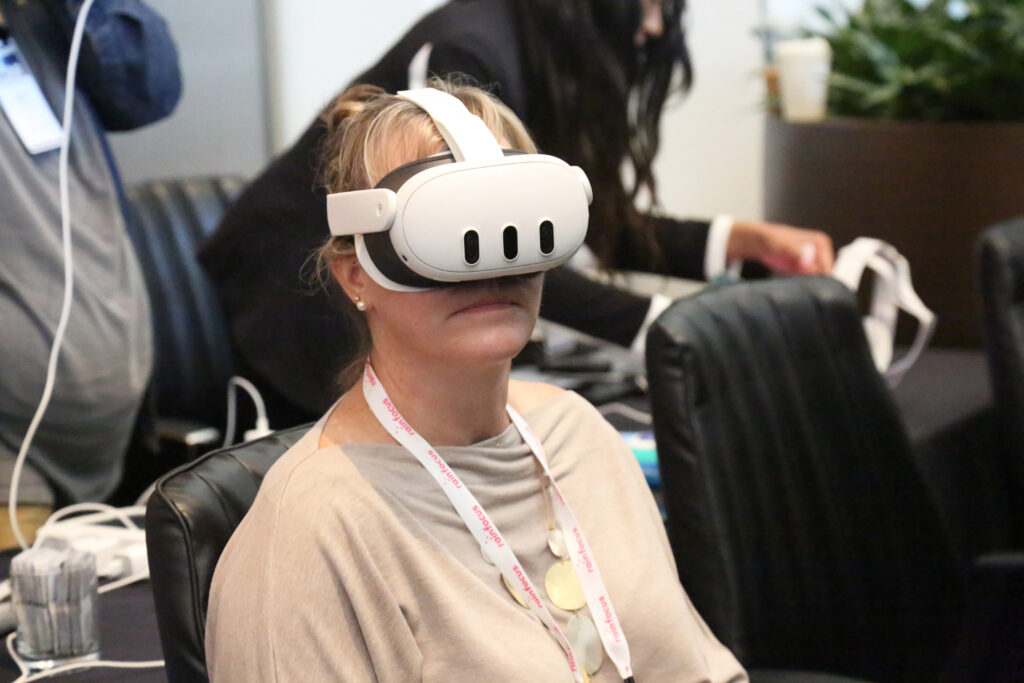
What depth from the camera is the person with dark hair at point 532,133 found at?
1.85 m

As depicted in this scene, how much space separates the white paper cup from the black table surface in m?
2.11

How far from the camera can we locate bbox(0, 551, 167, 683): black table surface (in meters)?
1.25

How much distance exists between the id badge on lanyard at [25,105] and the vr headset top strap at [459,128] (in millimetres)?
845

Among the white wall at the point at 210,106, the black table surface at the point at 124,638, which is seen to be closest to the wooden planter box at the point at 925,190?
the white wall at the point at 210,106

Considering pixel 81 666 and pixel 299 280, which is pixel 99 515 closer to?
pixel 81 666

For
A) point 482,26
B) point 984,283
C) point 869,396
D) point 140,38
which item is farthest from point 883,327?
point 140,38

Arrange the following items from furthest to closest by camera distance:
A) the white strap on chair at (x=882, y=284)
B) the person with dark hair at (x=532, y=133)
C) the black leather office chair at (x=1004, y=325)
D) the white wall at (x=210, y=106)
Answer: the white wall at (x=210, y=106)
the white strap on chair at (x=882, y=284)
the black leather office chair at (x=1004, y=325)
the person with dark hair at (x=532, y=133)

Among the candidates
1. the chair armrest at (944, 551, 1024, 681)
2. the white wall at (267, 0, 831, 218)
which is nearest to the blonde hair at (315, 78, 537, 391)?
the chair armrest at (944, 551, 1024, 681)

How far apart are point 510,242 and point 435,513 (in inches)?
9.4

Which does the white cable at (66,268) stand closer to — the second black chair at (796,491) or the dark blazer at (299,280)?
the dark blazer at (299,280)

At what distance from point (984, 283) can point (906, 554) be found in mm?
575

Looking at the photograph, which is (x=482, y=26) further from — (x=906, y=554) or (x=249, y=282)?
(x=906, y=554)

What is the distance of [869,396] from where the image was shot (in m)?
1.74

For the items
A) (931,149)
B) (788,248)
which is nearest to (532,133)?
(788,248)
